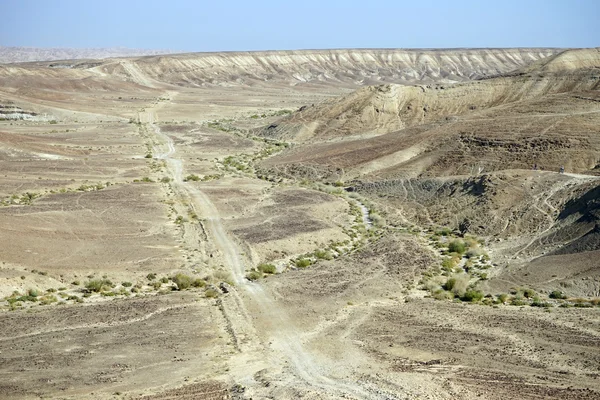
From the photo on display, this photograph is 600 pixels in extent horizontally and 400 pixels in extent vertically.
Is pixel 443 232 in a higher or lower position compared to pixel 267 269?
lower

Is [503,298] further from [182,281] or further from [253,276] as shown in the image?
[182,281]

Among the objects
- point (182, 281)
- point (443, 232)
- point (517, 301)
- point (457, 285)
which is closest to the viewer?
point (517, 301)

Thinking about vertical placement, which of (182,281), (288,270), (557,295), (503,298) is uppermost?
(182,281)

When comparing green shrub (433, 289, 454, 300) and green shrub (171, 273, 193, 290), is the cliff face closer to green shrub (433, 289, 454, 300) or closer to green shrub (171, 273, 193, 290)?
green shrub (171, 273, 193, 290)

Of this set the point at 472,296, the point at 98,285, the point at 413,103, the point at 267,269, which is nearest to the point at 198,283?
the point at 267,269

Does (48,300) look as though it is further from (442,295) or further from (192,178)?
(192,178)

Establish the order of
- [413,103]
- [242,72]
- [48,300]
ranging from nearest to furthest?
[48,300]
[413,103]
[242,72]

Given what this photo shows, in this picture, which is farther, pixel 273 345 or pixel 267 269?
pixel 267 269

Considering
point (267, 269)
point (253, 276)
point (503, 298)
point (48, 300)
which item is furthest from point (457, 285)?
point (48, 300)
